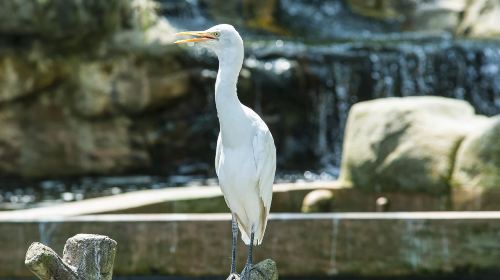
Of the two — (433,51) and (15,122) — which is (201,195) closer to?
(15,122)

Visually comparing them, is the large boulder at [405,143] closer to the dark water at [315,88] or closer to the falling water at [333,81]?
the dark water at [315,88]

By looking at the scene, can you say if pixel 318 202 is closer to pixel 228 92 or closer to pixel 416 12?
pixel 228 92

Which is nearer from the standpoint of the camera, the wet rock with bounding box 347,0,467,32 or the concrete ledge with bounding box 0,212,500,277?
the concrete ledge with bounding box 0,212,500,277

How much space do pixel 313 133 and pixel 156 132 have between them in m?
2.82

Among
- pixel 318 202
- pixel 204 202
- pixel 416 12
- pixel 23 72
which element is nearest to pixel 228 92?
pixel 204 202

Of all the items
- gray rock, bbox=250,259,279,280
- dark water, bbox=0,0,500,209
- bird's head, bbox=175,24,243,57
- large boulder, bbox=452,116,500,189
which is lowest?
dark water, bbox=0,0,500,209

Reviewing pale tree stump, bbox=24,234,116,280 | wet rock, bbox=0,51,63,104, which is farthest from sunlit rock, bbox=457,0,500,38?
pale tree stump, bbox=24,234,116,280

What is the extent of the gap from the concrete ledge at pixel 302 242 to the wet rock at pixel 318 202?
159cm

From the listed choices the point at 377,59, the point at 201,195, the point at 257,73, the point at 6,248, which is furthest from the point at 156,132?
the point at 6,248

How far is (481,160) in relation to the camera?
26.1 ft

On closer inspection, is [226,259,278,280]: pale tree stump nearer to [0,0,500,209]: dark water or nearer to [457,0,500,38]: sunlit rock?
[0,0,500,209]: dark water

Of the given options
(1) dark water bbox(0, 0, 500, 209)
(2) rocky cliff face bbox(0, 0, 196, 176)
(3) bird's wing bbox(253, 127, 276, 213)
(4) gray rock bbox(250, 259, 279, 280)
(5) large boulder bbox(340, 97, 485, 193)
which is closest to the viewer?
(4) gray rock bbox(250, 259, 279, 280)

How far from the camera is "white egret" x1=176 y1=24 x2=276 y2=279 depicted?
14.4 feet

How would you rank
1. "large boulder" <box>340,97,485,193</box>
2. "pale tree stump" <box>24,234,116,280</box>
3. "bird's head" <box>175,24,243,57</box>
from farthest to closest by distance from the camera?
1. "large boulder" <box>340,97,485,193</box>
2. "bird's head" <box>175,24,243,57</box>
3. "pale tree stump" <box>24,234,116,280</box>
